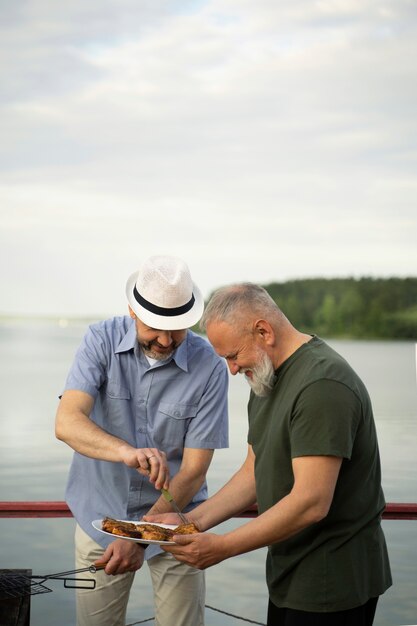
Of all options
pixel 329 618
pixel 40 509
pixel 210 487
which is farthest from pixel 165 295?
pixel 210 487

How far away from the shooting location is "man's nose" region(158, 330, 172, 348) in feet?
9.95

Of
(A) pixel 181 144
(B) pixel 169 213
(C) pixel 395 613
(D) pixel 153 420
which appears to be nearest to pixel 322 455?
(D) pixel 153 420

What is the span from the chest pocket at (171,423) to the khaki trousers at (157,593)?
34cm

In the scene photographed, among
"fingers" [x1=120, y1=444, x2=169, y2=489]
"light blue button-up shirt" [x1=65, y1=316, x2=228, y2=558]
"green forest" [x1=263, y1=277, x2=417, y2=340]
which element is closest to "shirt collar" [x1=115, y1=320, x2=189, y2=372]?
"light blue button-up shirt" [x1=65, y1=316, x2=228, y2=558]

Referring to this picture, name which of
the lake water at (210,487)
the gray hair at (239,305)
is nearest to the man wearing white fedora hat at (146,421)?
the gray hair at (239,305)

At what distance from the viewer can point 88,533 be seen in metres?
3.15

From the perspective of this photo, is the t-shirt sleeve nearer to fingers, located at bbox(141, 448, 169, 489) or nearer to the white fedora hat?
fingers, located at bbox(141, 448, 169, 489)

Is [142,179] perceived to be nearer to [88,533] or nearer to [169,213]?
[169,213]

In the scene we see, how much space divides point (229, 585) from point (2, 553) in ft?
13.0

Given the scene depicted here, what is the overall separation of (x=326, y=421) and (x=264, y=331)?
0.28 meters

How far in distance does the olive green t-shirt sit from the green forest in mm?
32054

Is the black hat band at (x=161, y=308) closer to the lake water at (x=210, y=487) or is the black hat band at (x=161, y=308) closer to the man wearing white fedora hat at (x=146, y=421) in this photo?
the man wearing white fedora hat at (x=146, y=421)

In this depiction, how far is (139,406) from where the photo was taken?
3.18 m

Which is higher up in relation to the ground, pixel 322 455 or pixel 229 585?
pixel 322 455
